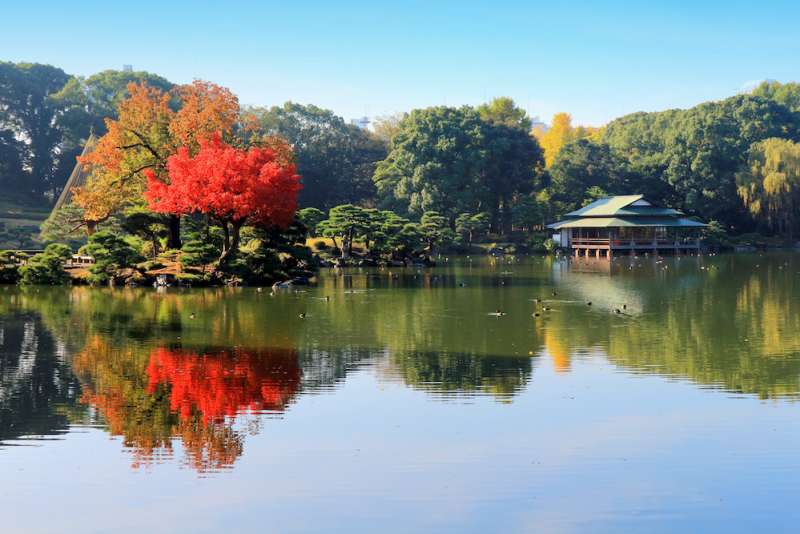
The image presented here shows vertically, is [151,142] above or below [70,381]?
above

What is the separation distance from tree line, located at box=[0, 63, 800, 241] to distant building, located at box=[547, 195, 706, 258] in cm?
550

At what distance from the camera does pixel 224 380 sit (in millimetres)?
16969

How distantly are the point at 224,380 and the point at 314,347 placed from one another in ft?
14.5

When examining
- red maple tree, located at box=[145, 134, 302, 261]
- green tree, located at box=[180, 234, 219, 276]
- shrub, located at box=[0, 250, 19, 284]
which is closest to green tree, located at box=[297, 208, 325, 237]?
red maple tree, located at box=[145, 134, 302, 261]

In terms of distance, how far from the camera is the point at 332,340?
22.4 meters

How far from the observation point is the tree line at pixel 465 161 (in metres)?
77.1

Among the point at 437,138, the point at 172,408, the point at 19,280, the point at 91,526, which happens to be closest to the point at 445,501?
the point at 91,526

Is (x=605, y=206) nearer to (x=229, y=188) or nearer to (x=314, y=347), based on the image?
(x=229, y=188)

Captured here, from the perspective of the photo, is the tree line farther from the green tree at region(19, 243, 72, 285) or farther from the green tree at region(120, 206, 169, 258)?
the green tree at region(19, 243, 72, 285)

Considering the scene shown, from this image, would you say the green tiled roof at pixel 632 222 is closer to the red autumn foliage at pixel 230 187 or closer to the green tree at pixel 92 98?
the red autumn foliage at pixel 230 187

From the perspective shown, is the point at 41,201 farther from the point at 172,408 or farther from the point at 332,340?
the point at 172,408

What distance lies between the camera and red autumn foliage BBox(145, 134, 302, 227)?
126 feet

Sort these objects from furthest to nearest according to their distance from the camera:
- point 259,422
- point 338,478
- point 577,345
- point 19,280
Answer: point 19,280, point 577,345, point 259,422, point 338,478

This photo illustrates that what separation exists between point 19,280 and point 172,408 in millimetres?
28795
